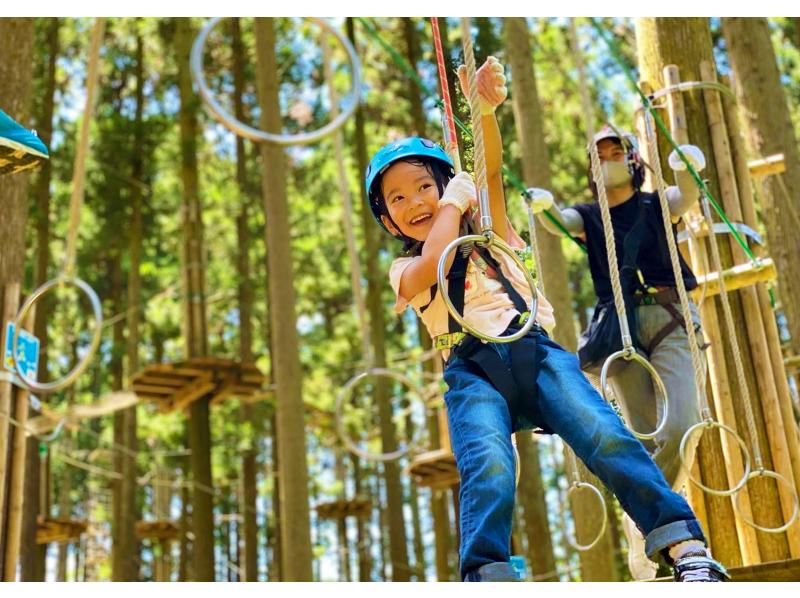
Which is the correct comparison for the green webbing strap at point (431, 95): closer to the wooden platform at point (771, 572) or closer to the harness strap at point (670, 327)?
the harness strap at point (670, 327)

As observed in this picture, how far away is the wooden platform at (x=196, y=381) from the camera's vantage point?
31.3 ft

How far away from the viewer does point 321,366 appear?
16.0 meters

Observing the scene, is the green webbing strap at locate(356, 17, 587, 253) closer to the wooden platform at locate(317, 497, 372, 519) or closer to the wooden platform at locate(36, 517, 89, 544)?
the wooden platform at locate(317, 497, 372, 519)

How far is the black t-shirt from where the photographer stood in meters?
3.53

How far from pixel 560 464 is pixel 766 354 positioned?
1658 centimetres

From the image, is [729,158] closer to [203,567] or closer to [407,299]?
[407,299]

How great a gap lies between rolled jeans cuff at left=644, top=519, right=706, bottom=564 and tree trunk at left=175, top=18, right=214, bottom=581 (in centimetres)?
810

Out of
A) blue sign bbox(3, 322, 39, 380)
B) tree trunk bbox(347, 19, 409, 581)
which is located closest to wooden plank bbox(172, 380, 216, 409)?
tree trunk bbox(347, 19, 409, 581)

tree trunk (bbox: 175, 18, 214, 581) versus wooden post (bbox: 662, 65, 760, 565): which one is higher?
tree trunk (bbox: 175, 18, 214, 581)

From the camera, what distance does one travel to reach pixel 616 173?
3633 millimetres

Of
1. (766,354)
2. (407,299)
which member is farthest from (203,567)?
(407,299)

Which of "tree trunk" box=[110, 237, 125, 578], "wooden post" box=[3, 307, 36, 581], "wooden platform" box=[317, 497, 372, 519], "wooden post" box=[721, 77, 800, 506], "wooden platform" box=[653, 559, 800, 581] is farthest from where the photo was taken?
"tree trunk" box=[110, 237, 125, 578]

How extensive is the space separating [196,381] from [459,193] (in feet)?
25.7

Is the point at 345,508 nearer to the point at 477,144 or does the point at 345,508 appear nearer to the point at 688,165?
the point at 688,165
